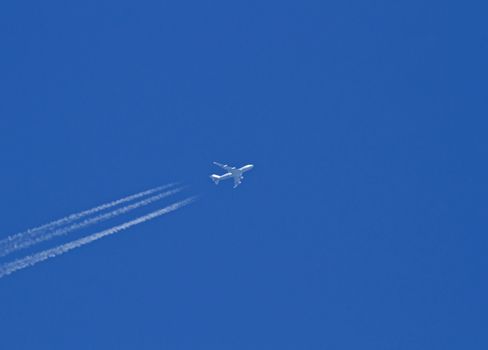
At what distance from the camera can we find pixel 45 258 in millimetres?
106688

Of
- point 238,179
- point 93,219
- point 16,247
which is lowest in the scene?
point 16,247

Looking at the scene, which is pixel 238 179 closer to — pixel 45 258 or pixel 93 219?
pixel 93 219

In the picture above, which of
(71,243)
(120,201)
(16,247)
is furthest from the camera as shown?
(120,201)

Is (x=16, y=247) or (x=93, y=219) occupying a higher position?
(x=93, y=219)

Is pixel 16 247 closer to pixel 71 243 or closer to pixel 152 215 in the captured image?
pixel 71 243

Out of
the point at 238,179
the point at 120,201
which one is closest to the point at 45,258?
the point at 120,201

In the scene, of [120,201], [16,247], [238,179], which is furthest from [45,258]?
[238,179]

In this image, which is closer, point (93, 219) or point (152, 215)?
point (93, 219)

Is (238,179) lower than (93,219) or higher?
higher

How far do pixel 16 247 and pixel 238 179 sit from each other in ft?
121

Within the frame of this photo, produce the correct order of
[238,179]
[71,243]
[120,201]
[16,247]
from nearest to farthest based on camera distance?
[16,247] → [71,243] → [120,201] → [238,179]

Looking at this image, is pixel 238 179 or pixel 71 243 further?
pixel 238 179

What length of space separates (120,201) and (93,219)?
5977mm

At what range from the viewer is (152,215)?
402 ft
